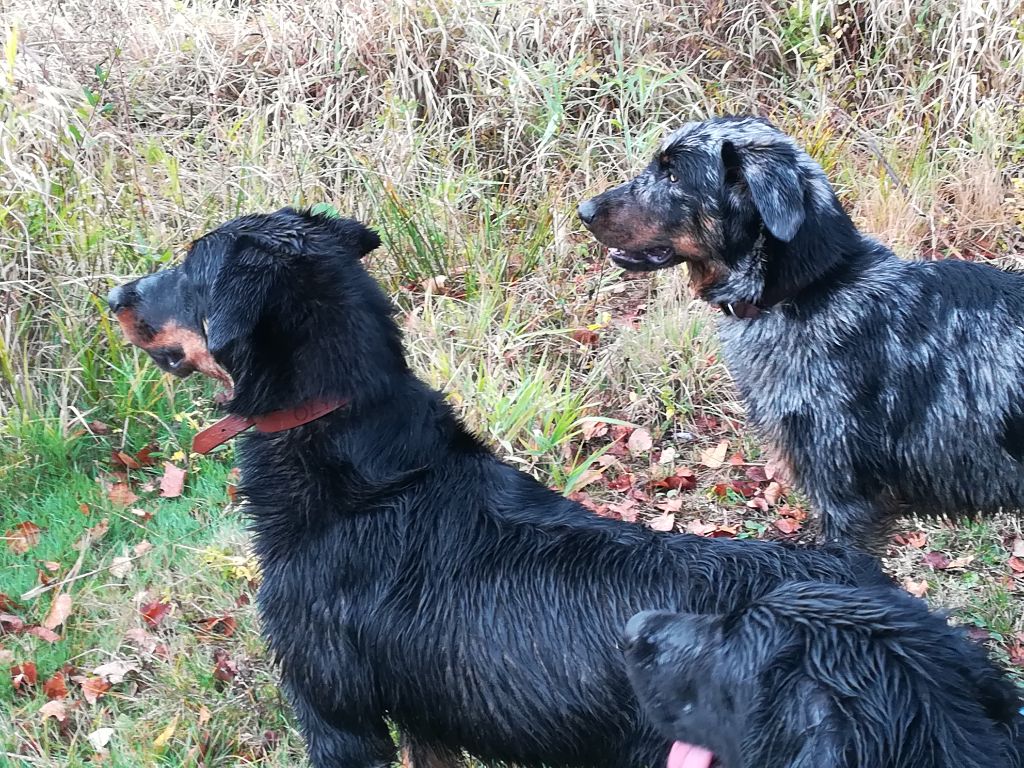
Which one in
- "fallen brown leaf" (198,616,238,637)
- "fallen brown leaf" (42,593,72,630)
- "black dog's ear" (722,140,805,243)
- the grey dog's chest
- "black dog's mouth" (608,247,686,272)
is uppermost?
"black dog's ear" (722,140,805,243)

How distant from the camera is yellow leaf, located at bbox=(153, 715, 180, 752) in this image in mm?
3641

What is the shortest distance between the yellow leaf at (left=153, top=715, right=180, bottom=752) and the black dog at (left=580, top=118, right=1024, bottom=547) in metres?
2.74

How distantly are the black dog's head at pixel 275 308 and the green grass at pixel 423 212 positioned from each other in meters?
1.60

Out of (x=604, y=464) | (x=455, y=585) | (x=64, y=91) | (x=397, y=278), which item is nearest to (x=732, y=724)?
(x=455, y=585)

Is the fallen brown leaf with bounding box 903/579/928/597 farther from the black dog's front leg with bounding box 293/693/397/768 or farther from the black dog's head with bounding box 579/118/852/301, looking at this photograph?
the black dog's front leg with bounding box 293/693/397/768

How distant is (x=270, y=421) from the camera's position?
2.96 metres

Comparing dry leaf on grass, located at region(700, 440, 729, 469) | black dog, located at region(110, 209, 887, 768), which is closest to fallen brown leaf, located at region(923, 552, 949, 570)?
dry leaf on grass, located at region(700, 440, 729, 469)

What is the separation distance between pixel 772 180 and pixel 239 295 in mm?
2260

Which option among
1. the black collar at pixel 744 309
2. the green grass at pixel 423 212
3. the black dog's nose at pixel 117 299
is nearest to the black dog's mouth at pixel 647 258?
the black collar at pixel 744 309

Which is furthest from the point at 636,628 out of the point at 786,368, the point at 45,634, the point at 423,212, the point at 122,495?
the point at 423,212

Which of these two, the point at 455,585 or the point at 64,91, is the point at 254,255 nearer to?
the point at 455,585

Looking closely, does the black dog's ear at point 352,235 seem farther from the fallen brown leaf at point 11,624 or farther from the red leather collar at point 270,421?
the fallen brown leaf at point 11,624

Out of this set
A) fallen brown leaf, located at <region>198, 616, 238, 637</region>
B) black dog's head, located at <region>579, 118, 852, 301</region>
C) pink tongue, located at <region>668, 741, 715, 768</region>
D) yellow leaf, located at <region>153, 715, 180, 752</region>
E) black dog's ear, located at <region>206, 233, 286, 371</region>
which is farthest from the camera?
fallen brown leaf, located at <region>198, 616, 238, 637</region>

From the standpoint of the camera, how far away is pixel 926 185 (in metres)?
6.56
